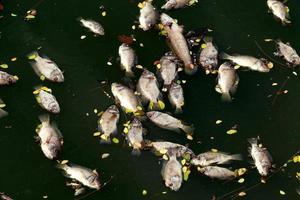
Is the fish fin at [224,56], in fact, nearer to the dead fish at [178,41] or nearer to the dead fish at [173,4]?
the dead fish at [178,41]

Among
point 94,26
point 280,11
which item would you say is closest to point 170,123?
point 94,26

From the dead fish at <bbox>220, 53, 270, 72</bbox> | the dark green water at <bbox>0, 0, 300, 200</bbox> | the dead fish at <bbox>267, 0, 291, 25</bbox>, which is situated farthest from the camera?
the dead fish at <bbox>267, 0, 291, 25</bbox>

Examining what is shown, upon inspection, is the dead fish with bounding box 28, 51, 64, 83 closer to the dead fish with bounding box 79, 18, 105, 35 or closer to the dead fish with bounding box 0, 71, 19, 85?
the dead fish with bounding box 0, 71, 19, 85

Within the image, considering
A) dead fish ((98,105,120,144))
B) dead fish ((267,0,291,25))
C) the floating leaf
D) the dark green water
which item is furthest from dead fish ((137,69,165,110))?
dead fish ((267,0,291,25))

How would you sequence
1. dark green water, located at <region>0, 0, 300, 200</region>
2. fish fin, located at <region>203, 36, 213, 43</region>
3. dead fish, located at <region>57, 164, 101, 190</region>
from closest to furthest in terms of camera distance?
dead fish, located at <region>57, 164, 101, 190</region>
dark green water, located at <region>0, 0, 300, 200</region>
fish fin, located at <region>203, 36, 213, 43</region>

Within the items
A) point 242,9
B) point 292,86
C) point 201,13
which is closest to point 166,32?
point 201,13

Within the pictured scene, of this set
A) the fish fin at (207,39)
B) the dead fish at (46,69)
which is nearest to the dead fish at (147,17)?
the fish fin at (207,39)

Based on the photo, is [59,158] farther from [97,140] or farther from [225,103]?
[225,103]

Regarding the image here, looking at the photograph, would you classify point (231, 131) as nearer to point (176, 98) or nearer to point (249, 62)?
point (176, 98)
